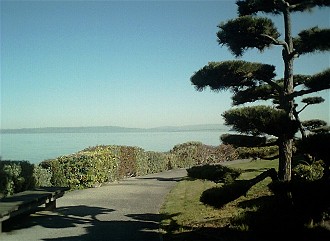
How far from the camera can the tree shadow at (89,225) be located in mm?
8039

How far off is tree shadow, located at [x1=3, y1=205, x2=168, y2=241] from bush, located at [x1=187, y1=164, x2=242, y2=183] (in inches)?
79.3

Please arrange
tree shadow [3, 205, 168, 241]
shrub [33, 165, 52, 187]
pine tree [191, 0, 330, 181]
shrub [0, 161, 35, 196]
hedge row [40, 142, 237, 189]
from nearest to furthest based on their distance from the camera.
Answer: pine tree [191, 0, 330, 181] → tree shadow [3, 205, 168, 241] → shrub [0, 161, 35, 196] → shrub [33, 165, 52, 187] → hedge row [40, 142, 237, 189]

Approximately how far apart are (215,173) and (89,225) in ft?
14.0

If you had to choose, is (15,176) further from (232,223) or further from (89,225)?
(232,223)

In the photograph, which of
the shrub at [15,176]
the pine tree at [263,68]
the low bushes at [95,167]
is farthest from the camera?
the low bushes at [95,167]

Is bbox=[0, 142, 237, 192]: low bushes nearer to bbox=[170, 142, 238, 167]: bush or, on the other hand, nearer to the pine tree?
bbox=[170, 142, 238, 167]: bush

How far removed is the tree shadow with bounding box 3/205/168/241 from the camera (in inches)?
316

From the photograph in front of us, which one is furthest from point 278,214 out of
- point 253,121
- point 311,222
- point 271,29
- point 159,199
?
point 159,199

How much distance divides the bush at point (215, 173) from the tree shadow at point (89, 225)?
201 cm

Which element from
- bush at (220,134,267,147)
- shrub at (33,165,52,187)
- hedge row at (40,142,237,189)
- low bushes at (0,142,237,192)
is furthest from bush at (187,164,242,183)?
hedge row at (40,142,237,189)

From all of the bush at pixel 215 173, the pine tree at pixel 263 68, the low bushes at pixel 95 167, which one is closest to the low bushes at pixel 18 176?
the low bushes at pixel 95 167

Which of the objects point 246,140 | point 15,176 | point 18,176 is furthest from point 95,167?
point 246,140

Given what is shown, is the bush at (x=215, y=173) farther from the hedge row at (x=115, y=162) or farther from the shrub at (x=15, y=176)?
the hedge row at (x=115, y=162)

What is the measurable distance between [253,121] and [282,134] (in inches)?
27.6
